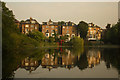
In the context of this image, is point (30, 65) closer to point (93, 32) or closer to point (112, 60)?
point (112, 60)

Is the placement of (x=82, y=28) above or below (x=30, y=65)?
above

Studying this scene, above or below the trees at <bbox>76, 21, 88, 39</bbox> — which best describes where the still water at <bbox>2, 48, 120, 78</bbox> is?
below

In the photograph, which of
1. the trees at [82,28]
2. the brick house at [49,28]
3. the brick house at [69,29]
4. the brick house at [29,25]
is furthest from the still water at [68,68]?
the brick house at [69,29]

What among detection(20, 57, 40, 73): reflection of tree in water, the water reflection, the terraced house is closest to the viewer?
detection(20, 57, 40, 73): reflection of tree in water

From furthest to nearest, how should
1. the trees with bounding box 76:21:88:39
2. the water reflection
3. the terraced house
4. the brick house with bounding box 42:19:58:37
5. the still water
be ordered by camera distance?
the trees with bounding box 76:21:88:39 → the terraced house → the brick house with bounding box 42:19:58:37 → the water reflection → the still water

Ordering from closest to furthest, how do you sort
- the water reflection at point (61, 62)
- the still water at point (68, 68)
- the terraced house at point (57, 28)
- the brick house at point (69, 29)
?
the still water at point (68, 68) → the water reflection at point (61, 62) → the terraced house at point (57, 28) → the brick house at point (69, 29)

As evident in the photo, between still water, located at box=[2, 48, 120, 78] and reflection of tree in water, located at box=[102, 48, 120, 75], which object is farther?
reflection of tree in water, located at box=[102, 48, 120, 75]

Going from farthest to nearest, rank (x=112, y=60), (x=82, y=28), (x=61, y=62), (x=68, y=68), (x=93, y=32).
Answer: (x=93, y=32)
(x=82, y=28)
(x=112, y=60)
(x=61, y=62)
(x=68, y=68)

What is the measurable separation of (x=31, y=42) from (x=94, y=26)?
2603 inches

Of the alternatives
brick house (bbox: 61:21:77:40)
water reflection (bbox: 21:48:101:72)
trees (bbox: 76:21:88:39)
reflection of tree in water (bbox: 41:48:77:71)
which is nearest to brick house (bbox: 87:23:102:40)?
trees (bbox: 76:21:88:39)

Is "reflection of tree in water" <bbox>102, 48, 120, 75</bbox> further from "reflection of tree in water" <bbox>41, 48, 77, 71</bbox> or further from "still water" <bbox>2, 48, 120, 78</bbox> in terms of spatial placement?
"reflection of tree in water" <bbox>41, 48, 77, 71</bbox>

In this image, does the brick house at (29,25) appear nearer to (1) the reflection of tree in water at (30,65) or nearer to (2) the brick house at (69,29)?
(2) the brick house at (69,29)

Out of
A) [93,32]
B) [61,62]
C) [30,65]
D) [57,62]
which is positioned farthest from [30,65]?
[93,32]

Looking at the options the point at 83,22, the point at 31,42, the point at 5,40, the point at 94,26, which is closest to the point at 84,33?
the point at 83,22
